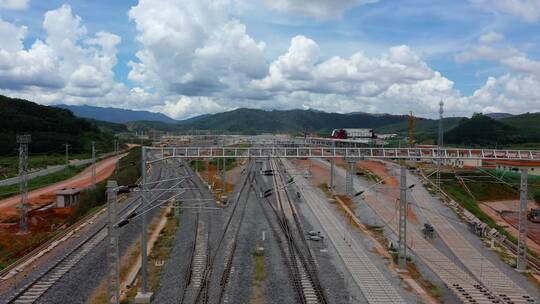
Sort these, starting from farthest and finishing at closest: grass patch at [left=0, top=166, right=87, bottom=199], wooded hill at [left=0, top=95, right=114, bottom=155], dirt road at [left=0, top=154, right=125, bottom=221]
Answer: wooded hill at [left=0, top=95, right=114, bottom=155], grass patch at [left=0, top=166, right=87, bottom=199], dirt road at [left=0, top=154, right=125, bottom=221]

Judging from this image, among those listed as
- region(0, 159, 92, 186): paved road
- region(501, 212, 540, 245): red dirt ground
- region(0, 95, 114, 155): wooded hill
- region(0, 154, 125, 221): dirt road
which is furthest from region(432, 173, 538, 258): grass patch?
region(0, 95, 114, 155): wooded hill

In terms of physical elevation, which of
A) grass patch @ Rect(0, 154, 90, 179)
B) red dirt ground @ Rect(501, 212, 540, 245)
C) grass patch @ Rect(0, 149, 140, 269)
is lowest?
red dirt ground @ Rect(501, 212, 540, 245)

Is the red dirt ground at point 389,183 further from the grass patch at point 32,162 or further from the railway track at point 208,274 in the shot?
the grass patch at point 32,162

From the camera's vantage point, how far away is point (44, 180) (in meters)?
65.5

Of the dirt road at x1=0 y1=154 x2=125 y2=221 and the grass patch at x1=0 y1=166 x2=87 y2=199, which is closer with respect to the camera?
the dirt road at x1=0 y1=154 x2=125 y2=221

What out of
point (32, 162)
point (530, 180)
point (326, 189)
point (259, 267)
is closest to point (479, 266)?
point (259, 267)

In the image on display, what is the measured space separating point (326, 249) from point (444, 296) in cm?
870

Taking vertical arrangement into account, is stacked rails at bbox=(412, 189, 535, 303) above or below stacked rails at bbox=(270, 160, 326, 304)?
below

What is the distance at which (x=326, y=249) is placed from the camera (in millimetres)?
27797

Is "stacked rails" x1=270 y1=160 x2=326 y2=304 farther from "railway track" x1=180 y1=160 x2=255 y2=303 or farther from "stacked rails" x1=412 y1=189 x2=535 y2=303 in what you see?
"stacked rails" x1=412 y1=189 x2=535 y2=303

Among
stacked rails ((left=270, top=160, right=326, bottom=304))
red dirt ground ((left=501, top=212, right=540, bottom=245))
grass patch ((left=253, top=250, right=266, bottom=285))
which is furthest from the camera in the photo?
red dirt ground ((left=501, top=212, right=540, bottom=245))

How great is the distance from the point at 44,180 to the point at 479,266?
204ft

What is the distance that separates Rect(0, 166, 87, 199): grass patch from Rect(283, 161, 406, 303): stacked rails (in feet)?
130

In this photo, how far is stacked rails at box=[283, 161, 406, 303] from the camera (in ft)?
65.7
